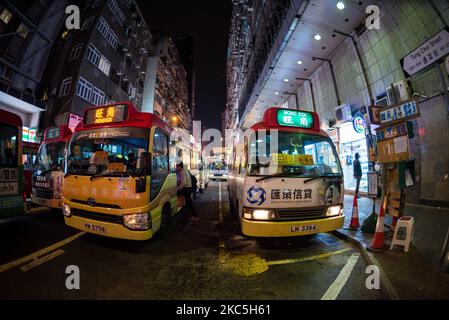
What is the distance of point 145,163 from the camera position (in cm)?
449

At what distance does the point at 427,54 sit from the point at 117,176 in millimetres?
11691

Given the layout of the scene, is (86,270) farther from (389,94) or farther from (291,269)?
(389,94)

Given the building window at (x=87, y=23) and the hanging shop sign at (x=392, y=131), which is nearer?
the hanging shop sign at (x=392, y=131)

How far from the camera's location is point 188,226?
22.5 ft

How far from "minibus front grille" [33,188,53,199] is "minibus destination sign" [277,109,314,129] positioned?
7674mm

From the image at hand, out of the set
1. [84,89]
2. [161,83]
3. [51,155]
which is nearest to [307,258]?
[51,155]

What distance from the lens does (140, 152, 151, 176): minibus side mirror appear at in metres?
4.47

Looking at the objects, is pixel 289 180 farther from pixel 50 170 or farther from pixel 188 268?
pixel 50 170

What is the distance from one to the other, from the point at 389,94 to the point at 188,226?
426 inches

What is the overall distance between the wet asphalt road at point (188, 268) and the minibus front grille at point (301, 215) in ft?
2.63

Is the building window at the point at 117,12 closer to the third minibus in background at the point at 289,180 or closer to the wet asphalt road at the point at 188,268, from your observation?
the wet asphalt road at the point at 188,268

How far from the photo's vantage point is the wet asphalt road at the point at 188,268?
313 centimetres

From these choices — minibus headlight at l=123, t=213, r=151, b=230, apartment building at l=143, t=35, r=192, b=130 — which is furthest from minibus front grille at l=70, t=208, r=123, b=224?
apartment building at l=143, t=35, r=192, b=130

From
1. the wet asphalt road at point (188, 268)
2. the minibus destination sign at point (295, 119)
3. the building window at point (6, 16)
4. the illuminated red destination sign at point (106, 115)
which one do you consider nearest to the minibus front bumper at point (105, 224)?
the wet asphalt road at point (188, 268)
